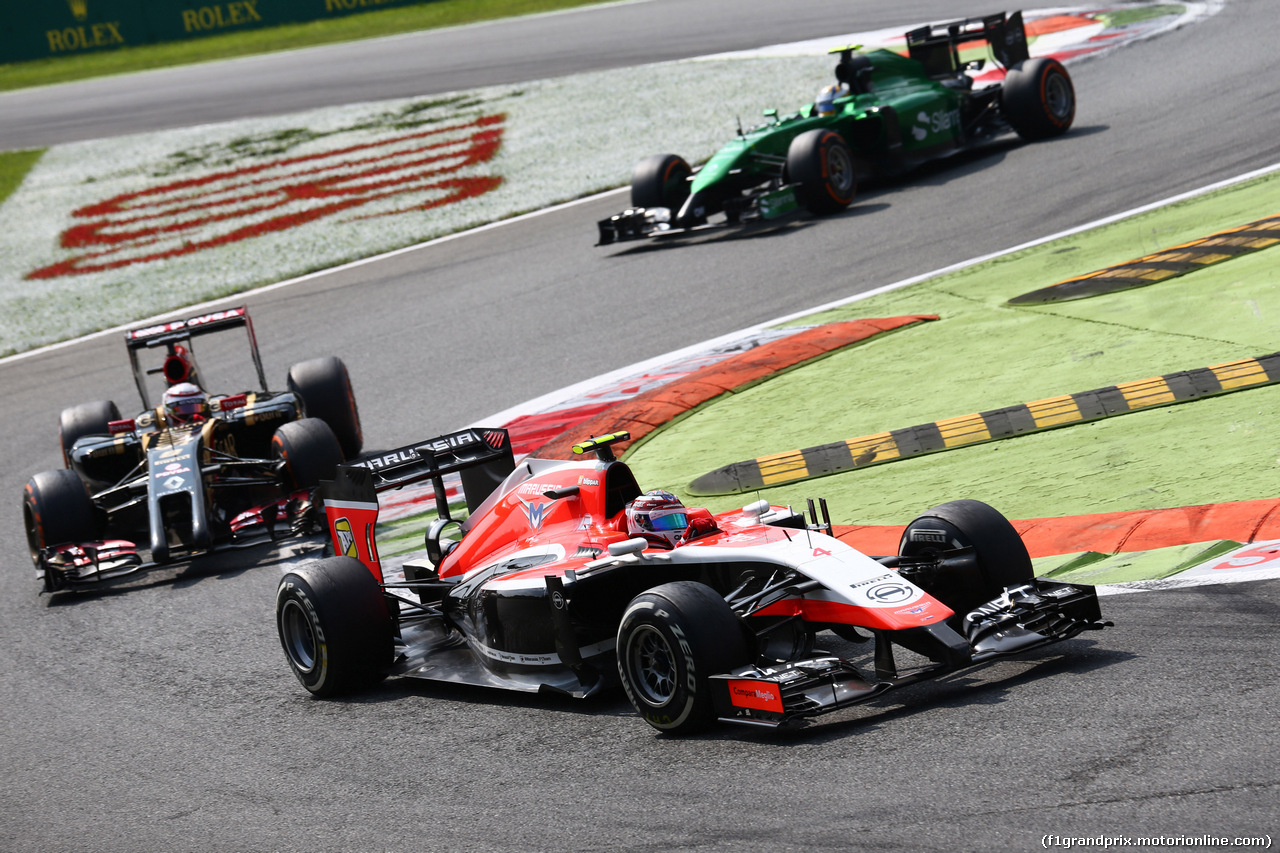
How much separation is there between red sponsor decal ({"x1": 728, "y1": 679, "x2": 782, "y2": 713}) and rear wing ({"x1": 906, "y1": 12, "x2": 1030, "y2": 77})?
51.7 feet

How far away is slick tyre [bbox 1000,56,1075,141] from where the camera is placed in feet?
62.5

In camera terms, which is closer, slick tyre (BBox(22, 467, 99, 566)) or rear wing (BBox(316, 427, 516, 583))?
rear wing (BBox(316, 427, 516, 583))

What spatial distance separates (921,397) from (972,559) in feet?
14.4

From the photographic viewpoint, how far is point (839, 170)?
1812 centimetres

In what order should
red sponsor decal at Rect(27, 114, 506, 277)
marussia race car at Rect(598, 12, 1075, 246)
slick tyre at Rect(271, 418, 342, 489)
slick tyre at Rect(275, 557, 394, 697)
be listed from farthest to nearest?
1. red sponsor decal at Rect(27, 114, 506, 277)
2. marussia race car at Rect(598, 12, 1075, 246)
3. slick tyre at Rect(271, 418, 342, 489)
4. slick tyre at Rect(275, 557, 394, 697)

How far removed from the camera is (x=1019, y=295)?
42.2 feet

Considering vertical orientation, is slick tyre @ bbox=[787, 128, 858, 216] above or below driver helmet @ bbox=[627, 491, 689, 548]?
above

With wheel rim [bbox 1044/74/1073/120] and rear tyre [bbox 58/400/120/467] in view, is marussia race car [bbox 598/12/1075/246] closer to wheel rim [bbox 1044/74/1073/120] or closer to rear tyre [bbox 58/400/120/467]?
wheel rim [bbox 1044/74/1073/120]

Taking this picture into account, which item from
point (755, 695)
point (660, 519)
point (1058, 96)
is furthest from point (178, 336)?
point (1058, 96)

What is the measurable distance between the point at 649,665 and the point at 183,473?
6.27m

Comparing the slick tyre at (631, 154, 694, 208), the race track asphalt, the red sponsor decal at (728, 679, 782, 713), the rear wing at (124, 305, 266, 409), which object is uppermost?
the slick tyre at (631, 154, 694, 208)

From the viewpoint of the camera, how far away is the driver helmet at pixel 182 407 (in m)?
12.2

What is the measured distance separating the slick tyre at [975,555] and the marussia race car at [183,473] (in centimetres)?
630

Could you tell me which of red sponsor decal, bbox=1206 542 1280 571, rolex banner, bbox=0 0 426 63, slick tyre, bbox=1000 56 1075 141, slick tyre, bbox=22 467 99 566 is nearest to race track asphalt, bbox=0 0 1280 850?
red sponsor decal, bbox=1206 542 1280 571
